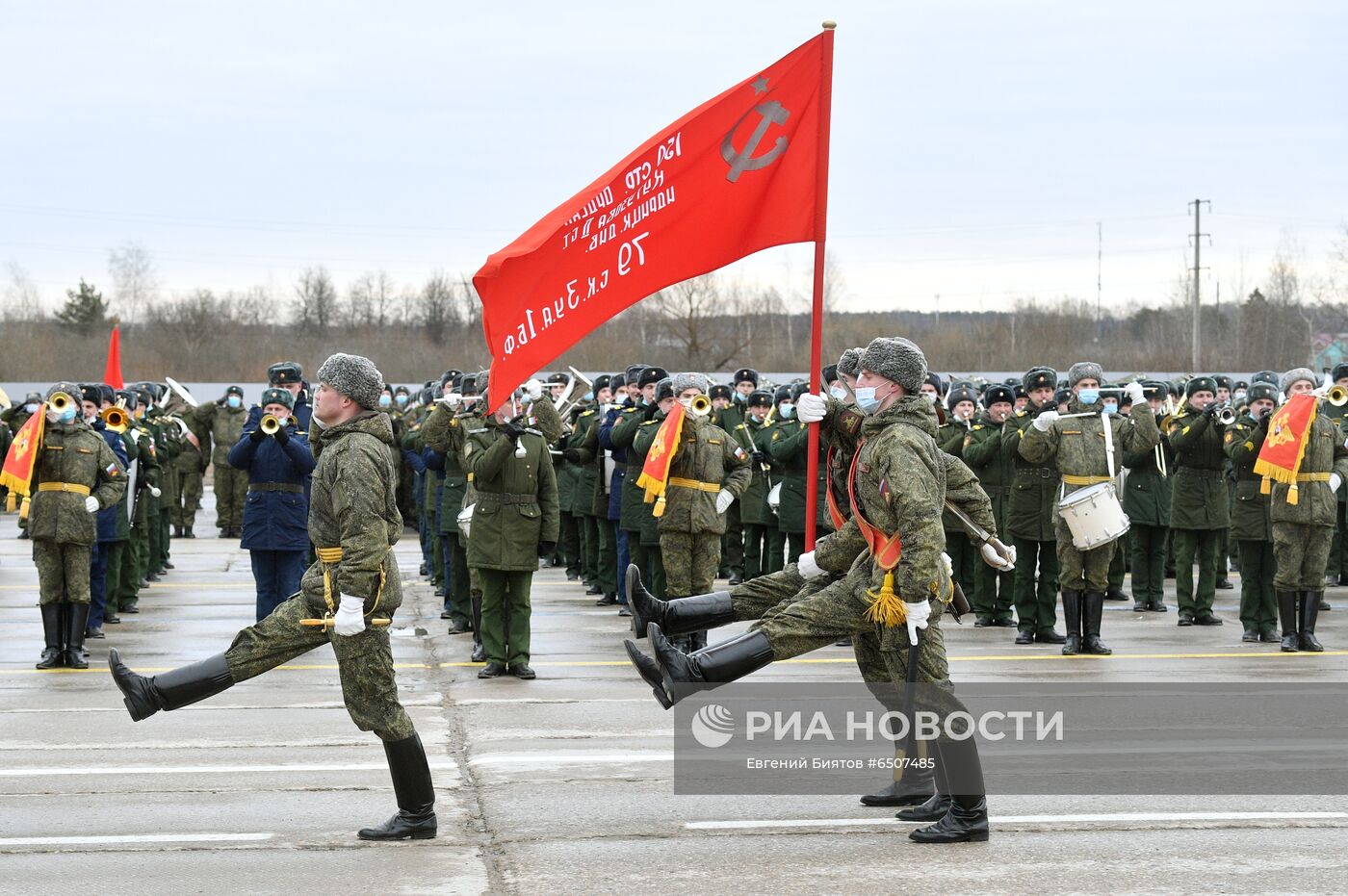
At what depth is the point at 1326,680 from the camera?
11328mm

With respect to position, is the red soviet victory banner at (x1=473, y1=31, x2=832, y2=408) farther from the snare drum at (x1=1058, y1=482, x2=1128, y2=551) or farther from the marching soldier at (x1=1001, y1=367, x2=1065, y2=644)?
the marching soldier at (x1=1001, y1=367, x2=1065, y2=644)

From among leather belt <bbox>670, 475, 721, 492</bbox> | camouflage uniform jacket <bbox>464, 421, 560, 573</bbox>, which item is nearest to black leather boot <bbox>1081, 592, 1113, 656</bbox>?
leather belt <bbox>670, 475, 721, 492</bbox>

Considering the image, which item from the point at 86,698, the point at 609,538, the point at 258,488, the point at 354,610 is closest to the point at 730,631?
the point at 609,538

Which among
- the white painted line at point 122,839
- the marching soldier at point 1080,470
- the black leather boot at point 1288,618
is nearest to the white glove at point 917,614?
the white painted line at point 122,839

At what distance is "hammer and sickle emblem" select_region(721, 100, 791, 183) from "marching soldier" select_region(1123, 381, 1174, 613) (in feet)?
26.8

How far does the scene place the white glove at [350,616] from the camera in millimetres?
6645

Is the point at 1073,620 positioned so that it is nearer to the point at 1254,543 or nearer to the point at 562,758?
the point at 1254,543

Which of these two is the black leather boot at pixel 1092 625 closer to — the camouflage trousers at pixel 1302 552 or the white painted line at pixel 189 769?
the camouflage trousers at pixel 1302 552

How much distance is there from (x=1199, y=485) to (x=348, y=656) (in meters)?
10.2

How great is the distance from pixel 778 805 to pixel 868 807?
413mm

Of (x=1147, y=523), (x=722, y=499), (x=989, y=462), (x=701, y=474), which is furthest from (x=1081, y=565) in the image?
(x=1147, y=523)

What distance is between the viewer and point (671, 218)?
8.84m

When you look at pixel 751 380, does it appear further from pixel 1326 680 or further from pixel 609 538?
pixel 1326 680

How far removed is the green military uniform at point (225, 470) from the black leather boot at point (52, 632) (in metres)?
12.1
